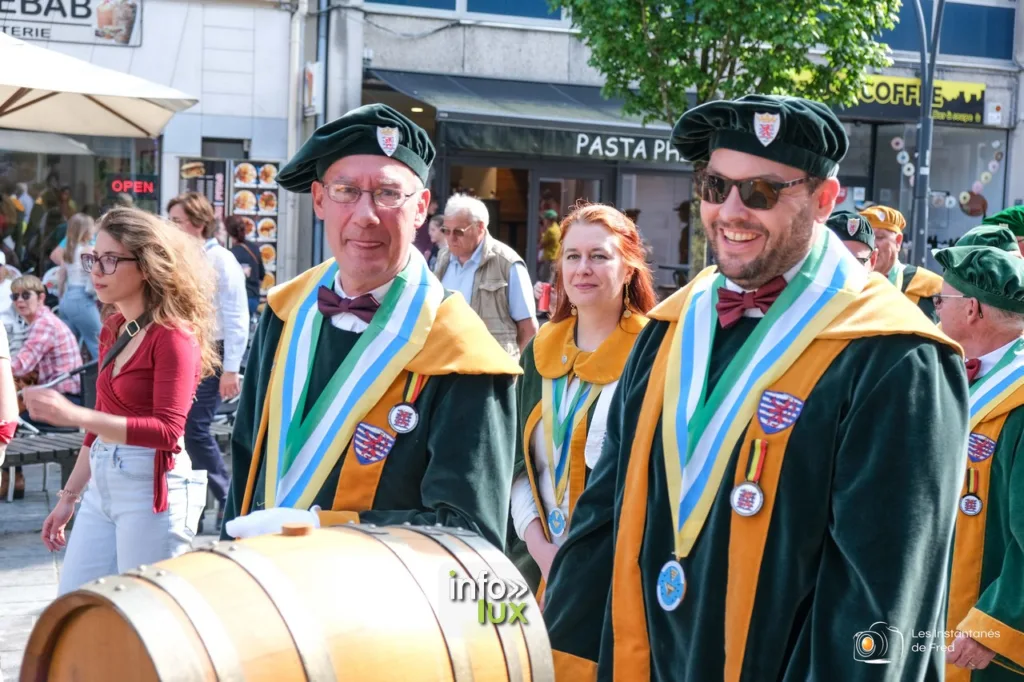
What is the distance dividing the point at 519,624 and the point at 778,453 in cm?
66

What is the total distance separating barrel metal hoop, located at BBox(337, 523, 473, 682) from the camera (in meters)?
2.01

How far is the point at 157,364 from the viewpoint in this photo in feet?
14.6

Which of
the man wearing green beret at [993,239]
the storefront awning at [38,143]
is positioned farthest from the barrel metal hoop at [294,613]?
the storefront awning at [38,143]

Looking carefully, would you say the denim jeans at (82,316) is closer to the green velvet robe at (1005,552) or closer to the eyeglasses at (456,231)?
the eyeglasses at (456,231)

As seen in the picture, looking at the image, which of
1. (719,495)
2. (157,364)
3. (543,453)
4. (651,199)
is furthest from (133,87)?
(651,199)

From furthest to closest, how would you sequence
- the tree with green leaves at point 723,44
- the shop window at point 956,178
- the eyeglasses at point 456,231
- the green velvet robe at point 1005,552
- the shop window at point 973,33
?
the shop window at point 956,178, the shop window at point 973,33, the tree with green leaves at point 723,44, the eyeglasses at point 456,231, the green velvet robe at point 1005,552

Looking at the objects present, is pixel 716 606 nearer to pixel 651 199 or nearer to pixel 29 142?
pixel 29 142

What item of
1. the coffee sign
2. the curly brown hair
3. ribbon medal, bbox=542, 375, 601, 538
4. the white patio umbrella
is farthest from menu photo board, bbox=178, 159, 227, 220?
ribbon medal, bbox=542, 375, 601, 538

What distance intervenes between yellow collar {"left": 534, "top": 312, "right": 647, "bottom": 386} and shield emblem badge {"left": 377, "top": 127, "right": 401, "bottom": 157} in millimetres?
1321

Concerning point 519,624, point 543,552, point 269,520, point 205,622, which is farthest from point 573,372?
point 205,622

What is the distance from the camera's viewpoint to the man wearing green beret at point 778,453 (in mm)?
2342

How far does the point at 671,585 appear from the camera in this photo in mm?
2580

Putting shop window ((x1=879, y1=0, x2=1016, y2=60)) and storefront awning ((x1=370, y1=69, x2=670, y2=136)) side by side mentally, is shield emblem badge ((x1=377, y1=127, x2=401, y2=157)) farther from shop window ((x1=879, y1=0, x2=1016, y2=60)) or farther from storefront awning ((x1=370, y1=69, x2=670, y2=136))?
shop window ((x1=879, y1=0, x2=1016, y2=60))

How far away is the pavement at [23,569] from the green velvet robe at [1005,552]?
2.57 meters
